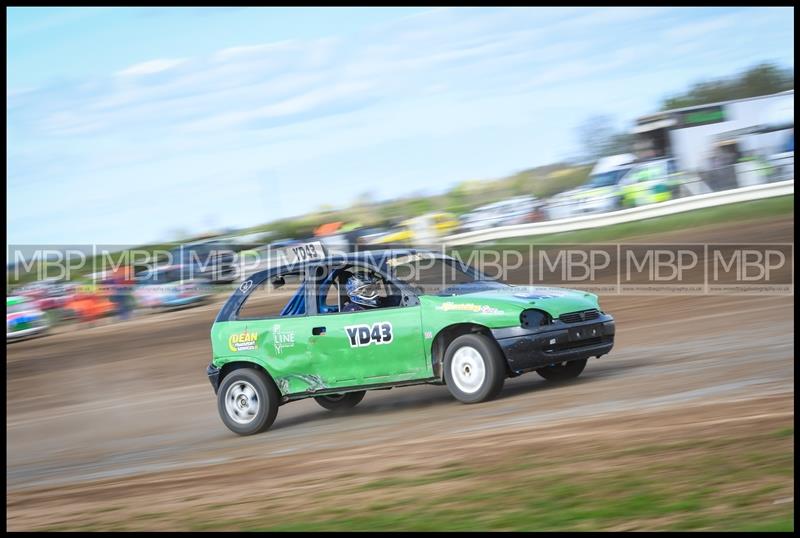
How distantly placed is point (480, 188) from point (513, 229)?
31.0 feet

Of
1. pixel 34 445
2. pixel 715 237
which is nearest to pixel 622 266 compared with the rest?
pixel 715 237

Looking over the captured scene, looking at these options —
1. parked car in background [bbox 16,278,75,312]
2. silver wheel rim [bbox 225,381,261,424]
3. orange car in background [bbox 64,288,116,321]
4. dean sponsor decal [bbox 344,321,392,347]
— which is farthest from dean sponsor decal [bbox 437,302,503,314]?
parked car in background [bbox 16,278,75,312]

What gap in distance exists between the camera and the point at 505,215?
28000 mm

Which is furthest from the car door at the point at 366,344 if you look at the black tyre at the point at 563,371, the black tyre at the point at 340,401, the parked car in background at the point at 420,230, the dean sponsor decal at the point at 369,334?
the parked car in background at the point at 420,230

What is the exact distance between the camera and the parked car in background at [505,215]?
27781mm

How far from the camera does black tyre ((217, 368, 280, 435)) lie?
9.62 m

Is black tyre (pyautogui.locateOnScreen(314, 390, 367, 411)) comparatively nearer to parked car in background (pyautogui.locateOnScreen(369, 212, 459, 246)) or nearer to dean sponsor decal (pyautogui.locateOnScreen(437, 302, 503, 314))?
dean sponsor decal (pyautogui.locateOnScreen(437, 302, 503, 314))

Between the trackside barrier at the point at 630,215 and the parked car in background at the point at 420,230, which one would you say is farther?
the parked car in background at the point at 420,230

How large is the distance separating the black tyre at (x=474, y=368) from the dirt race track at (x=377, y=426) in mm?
160

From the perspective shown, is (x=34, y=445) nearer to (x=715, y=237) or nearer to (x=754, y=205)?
(x=715, y=237)

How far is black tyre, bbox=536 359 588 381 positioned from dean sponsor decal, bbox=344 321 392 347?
1648 millimetres

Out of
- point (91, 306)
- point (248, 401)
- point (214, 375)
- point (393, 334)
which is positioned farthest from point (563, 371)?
point (91, 306)

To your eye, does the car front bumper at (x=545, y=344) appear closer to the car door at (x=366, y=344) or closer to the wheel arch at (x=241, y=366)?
the car door at (x=366, y=344)

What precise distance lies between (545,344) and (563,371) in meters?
1.16
